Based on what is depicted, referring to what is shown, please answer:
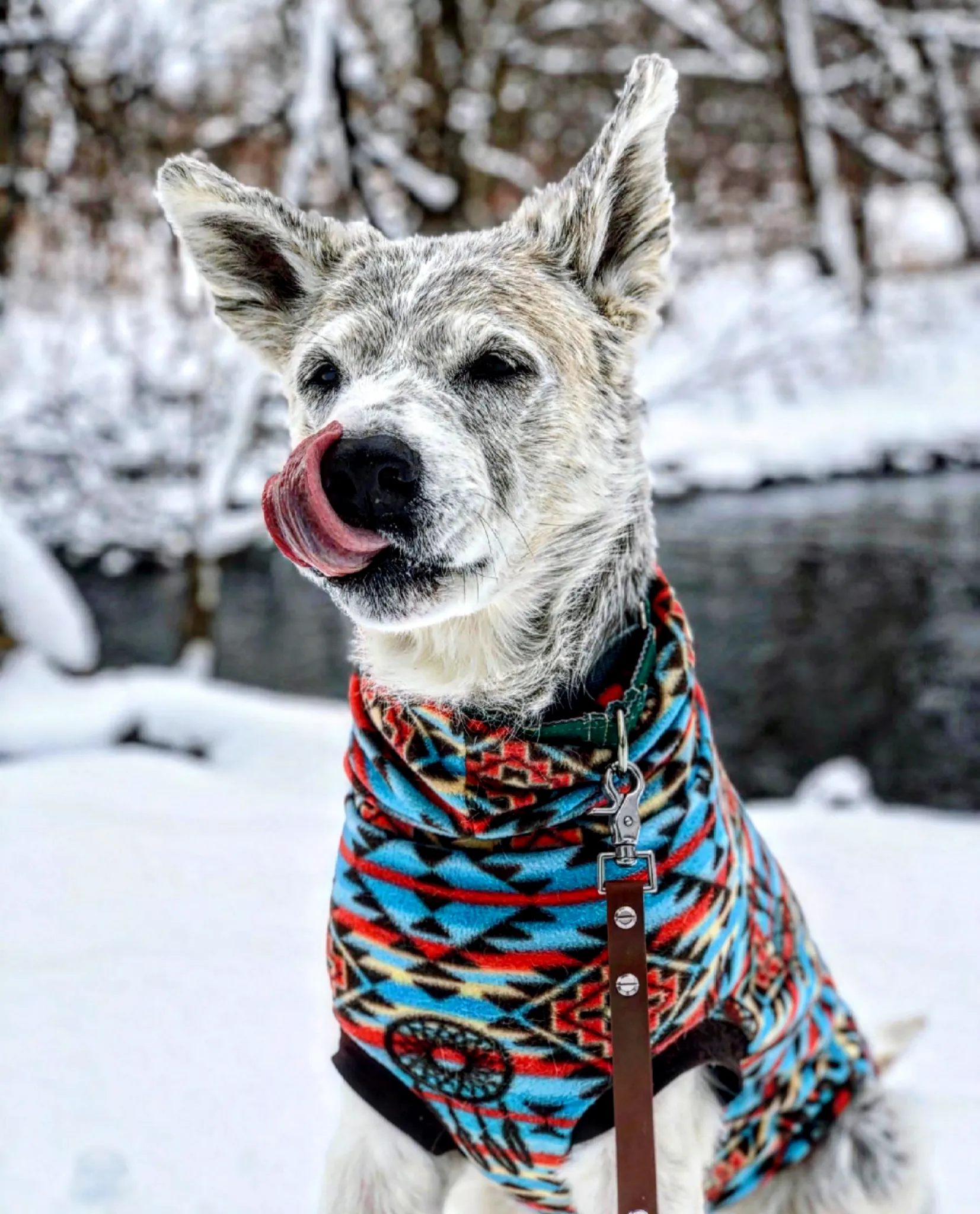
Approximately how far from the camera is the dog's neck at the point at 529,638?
75.3 inches

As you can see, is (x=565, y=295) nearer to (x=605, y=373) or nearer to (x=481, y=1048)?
(x=605, y=373)

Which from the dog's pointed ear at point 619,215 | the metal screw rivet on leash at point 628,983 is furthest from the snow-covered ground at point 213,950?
the dog's pointed ear at point 619,215

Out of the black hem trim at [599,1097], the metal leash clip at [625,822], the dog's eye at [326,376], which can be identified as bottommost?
the black hem trim at [599,1097]

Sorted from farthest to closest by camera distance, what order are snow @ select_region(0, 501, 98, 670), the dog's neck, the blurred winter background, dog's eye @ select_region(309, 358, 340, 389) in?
1. snow @ select_region(0, 501, 98, 670)
2. the blurred winter background
3. dog's eye @ select_region(309, 358, 340, 389)
4. the dog's neck

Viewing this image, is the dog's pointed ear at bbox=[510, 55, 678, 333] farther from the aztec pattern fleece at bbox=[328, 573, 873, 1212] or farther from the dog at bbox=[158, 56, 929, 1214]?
the aztec pattern fleece at bbox=[328, 573, 873, 1212]

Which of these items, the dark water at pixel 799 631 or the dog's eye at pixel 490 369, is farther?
the dark water at pixel 799 631

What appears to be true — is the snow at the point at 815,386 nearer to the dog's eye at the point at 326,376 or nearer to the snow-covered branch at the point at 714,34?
the snow-covered branch at the point at 714,34

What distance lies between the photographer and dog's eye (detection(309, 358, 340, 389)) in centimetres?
206

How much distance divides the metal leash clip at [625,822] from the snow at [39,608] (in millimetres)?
5021

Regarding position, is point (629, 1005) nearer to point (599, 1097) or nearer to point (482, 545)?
point (599, 1097)

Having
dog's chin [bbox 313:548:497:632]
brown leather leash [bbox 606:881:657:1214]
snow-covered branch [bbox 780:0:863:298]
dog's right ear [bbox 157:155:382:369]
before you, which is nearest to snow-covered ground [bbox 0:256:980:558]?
snow-covered branch [bbox 780:0:863:298]

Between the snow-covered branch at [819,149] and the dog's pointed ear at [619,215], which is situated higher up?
the snow-covered branch at [819,149]

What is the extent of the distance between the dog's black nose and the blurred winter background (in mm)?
938

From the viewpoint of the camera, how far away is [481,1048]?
1744 millimetres
